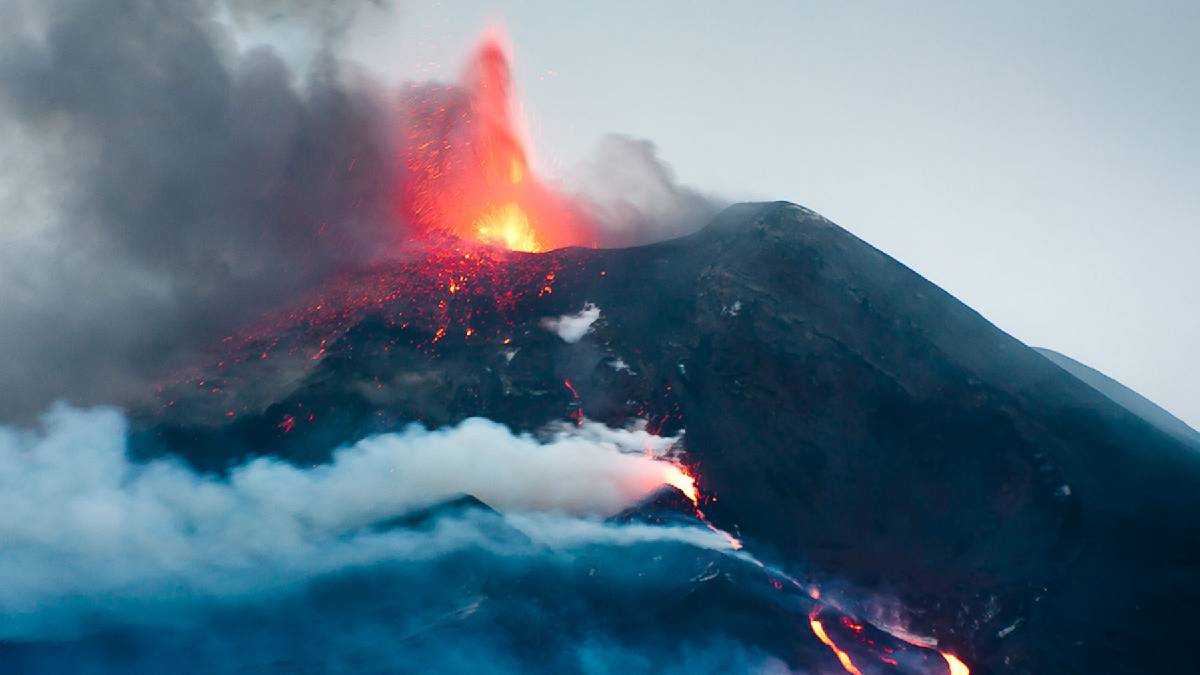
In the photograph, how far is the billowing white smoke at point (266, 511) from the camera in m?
29.0

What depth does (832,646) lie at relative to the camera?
26.0 m

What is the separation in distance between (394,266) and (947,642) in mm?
26428

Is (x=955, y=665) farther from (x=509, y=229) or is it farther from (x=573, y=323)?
(x=509, y=229)

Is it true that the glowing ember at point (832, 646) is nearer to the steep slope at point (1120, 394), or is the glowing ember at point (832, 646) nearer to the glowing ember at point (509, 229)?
the glowing ember at point (509, 229)

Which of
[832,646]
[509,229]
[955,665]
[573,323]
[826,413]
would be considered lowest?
[955,665]

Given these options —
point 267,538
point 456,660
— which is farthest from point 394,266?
point 456,660

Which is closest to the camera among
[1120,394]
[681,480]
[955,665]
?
[955,665]

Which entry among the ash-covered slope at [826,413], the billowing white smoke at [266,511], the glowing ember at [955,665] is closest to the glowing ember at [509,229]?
the ash-covered slope at [826,413]

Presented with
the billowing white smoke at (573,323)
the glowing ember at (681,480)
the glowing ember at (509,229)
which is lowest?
the glowing ember at (681,480)

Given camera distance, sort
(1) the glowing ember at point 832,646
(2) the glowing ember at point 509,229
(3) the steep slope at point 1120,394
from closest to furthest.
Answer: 1. (1) the glowing ember at point 832,646
2. (2) the glowing ember at point 509,229
3. (3) the steep slope at point 1120,394

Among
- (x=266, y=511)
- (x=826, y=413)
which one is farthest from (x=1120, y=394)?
(x=266, y=511)

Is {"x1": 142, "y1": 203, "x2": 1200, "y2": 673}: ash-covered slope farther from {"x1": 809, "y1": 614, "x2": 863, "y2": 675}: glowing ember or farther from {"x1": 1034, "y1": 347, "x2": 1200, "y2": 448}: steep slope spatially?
{"x1": 1034, "y1": 347, "x2": 1200, "y2": 448}: steep slope

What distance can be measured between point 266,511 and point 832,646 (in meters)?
21.1

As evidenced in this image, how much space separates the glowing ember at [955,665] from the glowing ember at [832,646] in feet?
8.81
